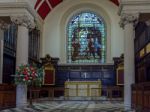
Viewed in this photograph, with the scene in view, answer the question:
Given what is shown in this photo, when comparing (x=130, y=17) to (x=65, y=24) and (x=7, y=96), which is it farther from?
(x=65, y=24)

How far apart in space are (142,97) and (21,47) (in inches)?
241

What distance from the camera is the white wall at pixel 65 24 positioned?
26.5 metres

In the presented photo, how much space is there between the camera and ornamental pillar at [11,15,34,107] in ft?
47.2

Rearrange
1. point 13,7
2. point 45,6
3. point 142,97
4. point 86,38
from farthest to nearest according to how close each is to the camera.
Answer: point 86,38, point 45,6, point 13,7, point 142,97

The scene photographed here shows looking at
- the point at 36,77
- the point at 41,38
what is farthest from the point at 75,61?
the point at 36,77

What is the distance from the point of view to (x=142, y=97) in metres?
10.8

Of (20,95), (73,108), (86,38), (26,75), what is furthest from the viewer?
(86,38)

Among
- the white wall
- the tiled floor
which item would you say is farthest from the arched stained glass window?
the tiled floor

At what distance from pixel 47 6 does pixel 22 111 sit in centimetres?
1558

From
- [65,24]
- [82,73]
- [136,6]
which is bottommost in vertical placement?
[82,73]

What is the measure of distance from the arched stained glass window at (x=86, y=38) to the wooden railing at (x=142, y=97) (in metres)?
14.9

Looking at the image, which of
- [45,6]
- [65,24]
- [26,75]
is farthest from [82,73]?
[26,75]

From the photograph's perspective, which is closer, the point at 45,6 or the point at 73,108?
the point at 73,108

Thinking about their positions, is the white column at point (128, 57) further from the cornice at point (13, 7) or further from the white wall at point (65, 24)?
the white wall at point (65, 24)
